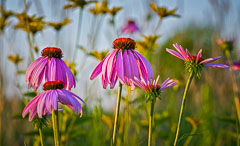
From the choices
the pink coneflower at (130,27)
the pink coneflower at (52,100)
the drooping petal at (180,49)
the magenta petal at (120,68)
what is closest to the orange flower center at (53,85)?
the pink coneflower at (52,100)

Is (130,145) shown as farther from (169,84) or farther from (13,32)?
(13,32)

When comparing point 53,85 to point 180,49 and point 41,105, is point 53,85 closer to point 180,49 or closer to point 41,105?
point 41,105

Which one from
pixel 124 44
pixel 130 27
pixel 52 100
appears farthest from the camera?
pixel 130 27

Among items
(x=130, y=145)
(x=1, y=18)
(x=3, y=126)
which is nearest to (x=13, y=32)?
(x=1, y=18)

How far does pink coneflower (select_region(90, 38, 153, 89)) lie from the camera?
60cm

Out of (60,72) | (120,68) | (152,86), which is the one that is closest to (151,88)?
(152,86)

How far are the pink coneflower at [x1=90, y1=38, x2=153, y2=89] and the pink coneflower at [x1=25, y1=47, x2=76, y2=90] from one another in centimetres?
9

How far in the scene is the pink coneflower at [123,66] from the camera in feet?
1.97

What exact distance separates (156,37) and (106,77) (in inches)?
27.1

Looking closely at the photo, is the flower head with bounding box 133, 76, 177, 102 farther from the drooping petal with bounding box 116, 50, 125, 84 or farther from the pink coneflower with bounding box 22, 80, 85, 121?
the pink coneflower with bounding box 22, 80, 85, 121

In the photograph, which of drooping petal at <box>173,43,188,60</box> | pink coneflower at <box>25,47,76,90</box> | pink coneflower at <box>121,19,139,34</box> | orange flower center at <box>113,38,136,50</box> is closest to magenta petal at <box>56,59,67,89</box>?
pink coneflower at <box>25,47,76,90</box>

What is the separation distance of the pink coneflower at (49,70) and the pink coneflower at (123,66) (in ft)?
0.30

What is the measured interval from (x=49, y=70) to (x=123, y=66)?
0.65 feet

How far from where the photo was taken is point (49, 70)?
642mm
